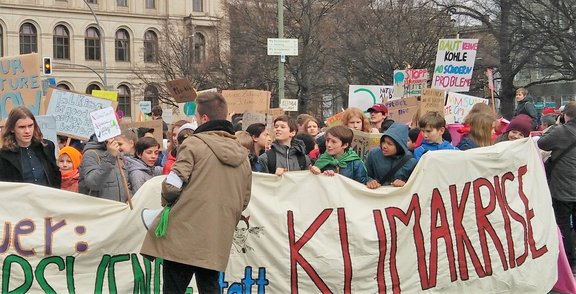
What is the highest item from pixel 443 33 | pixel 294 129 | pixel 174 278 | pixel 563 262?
pixel 443 33

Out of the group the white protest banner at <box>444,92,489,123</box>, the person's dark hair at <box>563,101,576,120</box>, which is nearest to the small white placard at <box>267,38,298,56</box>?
the white protest banner at <box>444,92,489,123</box>

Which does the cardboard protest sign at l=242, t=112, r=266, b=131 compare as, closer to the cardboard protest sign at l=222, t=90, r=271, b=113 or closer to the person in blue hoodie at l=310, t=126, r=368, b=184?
the cardboard protest sign at l=222, t=90, r=271, b=113

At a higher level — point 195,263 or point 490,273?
point 195,263

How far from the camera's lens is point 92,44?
62969 millimetres

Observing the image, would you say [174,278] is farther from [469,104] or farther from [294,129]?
[469,104]

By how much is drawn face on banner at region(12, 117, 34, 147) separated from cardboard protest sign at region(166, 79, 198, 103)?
18.8 ft

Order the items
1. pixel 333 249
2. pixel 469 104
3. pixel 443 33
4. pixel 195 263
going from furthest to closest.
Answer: pixel 443 33 → pixel 469 104 → pixel 333 249 → pixel 195 263

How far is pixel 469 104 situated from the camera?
12234 millimetres

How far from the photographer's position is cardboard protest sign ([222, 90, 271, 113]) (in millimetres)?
12516

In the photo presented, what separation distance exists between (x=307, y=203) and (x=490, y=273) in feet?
5.62

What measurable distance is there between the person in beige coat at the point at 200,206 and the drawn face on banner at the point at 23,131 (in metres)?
1.77

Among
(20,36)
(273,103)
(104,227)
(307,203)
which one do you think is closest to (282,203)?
(307,203)

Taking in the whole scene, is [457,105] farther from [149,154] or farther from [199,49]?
[199,49]

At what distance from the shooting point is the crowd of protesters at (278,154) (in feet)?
19.0
